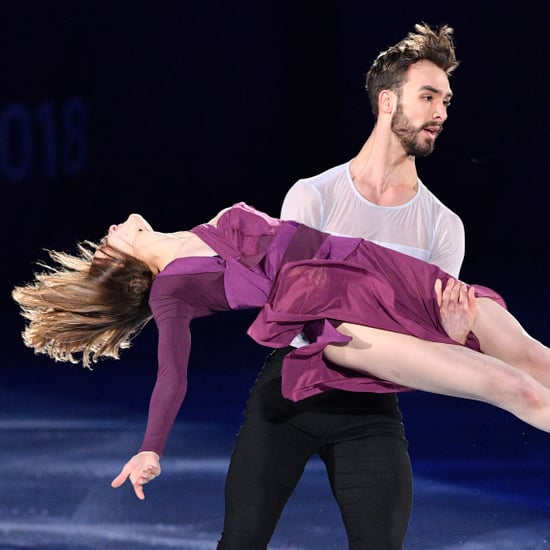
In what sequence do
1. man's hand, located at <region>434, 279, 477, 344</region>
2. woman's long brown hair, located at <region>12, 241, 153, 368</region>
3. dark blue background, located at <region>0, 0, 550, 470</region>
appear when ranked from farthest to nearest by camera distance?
dark blue background, located at <region>0, 0, 550, 470</region>, woman's long brown hair, located at <region>12, 241, 153, 368</region>, man's hand, located at <region>434, 279, 477, 344</region>

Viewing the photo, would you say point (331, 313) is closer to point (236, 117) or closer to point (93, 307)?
point (93, 307)

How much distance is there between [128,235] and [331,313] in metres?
0.96

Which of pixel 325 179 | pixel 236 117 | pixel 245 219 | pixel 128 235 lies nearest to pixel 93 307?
pixel 128 235

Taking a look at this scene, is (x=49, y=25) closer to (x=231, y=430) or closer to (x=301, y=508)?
(x=231, y=430)

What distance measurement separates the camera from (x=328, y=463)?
3412 millimetres

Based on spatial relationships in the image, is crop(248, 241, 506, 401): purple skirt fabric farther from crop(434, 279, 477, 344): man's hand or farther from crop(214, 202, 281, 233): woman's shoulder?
crop(214, 202, 281, 233): woman's shoulder

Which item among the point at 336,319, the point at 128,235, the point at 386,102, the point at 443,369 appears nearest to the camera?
the point at 443,369

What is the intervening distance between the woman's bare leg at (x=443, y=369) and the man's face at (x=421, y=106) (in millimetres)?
637

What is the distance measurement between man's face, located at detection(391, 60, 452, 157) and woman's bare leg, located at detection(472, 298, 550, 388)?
0.52 meters

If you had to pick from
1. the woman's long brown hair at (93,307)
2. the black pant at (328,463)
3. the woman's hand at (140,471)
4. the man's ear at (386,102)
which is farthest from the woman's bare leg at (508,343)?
the woman's long brown hair at (93,307)

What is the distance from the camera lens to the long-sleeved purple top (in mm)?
3316

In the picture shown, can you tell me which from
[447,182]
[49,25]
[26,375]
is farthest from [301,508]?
[447,182]

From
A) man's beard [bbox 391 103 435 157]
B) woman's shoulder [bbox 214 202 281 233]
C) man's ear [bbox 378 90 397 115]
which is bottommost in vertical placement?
woman's shoulder [bbox 214 202 281 233]

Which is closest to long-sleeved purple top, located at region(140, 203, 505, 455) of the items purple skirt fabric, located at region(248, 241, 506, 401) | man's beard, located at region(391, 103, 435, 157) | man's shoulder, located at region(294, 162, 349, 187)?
purple skirt fabric, located at region(248, 241, 506, 401)
